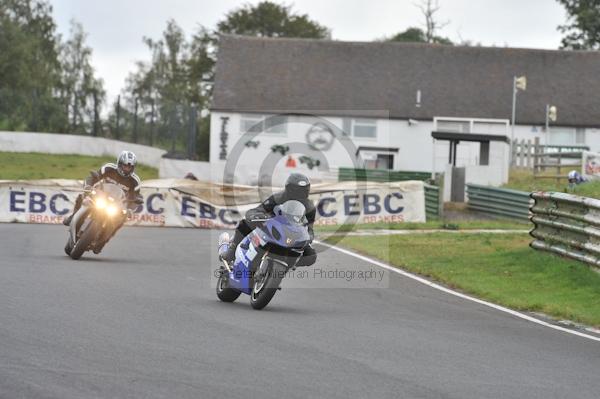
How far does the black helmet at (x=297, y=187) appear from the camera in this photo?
1177cm

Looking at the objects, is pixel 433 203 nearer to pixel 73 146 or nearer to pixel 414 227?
pixel 414 227

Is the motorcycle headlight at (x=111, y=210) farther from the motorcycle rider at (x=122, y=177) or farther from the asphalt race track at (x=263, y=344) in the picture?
the asphalt race track at (x=263, y=344)

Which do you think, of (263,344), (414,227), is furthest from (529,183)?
(263,344)

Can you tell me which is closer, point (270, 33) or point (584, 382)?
point (584, 382)

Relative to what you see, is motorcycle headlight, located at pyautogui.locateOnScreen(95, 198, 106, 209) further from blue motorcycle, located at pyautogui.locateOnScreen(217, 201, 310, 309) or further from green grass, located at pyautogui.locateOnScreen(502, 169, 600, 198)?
green grass, located at pyautogui.locateOnScreen(502, 169, 600, 198)

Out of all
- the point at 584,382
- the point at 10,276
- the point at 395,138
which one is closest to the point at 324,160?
the point at 395,138

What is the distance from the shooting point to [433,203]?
35.0 meters

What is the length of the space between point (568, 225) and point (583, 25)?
2502 inches

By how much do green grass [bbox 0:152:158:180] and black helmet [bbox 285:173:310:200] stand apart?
109 ft

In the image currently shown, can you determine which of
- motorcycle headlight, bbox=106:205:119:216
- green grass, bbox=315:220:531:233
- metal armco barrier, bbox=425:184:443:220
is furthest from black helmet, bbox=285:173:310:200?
metal armco barrier, bbox=425:184:443:220

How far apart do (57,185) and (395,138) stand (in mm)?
33244

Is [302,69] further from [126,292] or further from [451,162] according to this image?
[126,292]

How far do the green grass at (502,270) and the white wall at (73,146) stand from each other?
31.0m

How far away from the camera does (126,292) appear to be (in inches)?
510
